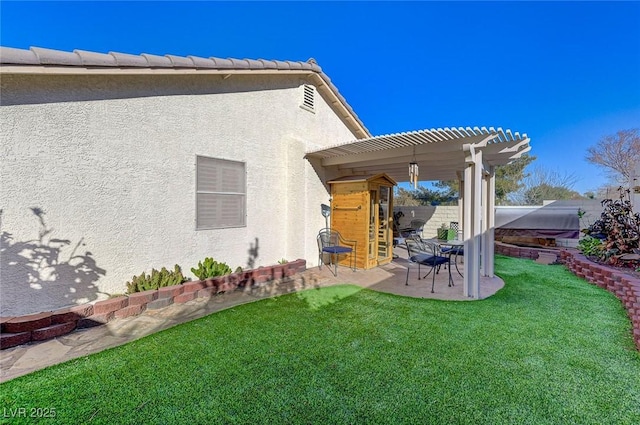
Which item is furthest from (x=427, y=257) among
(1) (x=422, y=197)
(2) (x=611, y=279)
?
(1) (x=422, y=197)

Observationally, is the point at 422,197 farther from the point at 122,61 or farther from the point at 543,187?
the point at 122,61

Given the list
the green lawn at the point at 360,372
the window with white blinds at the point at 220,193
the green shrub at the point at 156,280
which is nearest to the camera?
the green lawn at the point at 360,372

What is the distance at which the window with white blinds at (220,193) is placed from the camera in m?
5.83

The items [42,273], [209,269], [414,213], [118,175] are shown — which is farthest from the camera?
[414,213]

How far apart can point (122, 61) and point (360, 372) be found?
5502 millimetres

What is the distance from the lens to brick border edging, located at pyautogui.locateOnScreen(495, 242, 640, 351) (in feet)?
13.4

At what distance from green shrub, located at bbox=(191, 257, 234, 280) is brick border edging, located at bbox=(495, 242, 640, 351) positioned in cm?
658

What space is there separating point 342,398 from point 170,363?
1.95 metres

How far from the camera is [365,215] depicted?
312 inches

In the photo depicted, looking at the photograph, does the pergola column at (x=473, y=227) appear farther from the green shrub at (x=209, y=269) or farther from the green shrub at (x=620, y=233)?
the green shrub at (x=209, y=269)

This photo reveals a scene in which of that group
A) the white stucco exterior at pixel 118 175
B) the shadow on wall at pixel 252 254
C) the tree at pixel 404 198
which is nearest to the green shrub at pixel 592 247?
A: the white stucco exterior at pixel 118 175

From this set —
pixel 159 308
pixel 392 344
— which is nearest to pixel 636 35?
pixel 392 344

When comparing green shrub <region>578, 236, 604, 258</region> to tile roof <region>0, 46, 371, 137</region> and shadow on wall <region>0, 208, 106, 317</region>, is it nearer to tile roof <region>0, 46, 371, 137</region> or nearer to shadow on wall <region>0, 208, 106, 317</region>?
tile roof <region>0, 46, 371, 137</region>

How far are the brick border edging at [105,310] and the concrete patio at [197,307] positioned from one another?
0.10m
